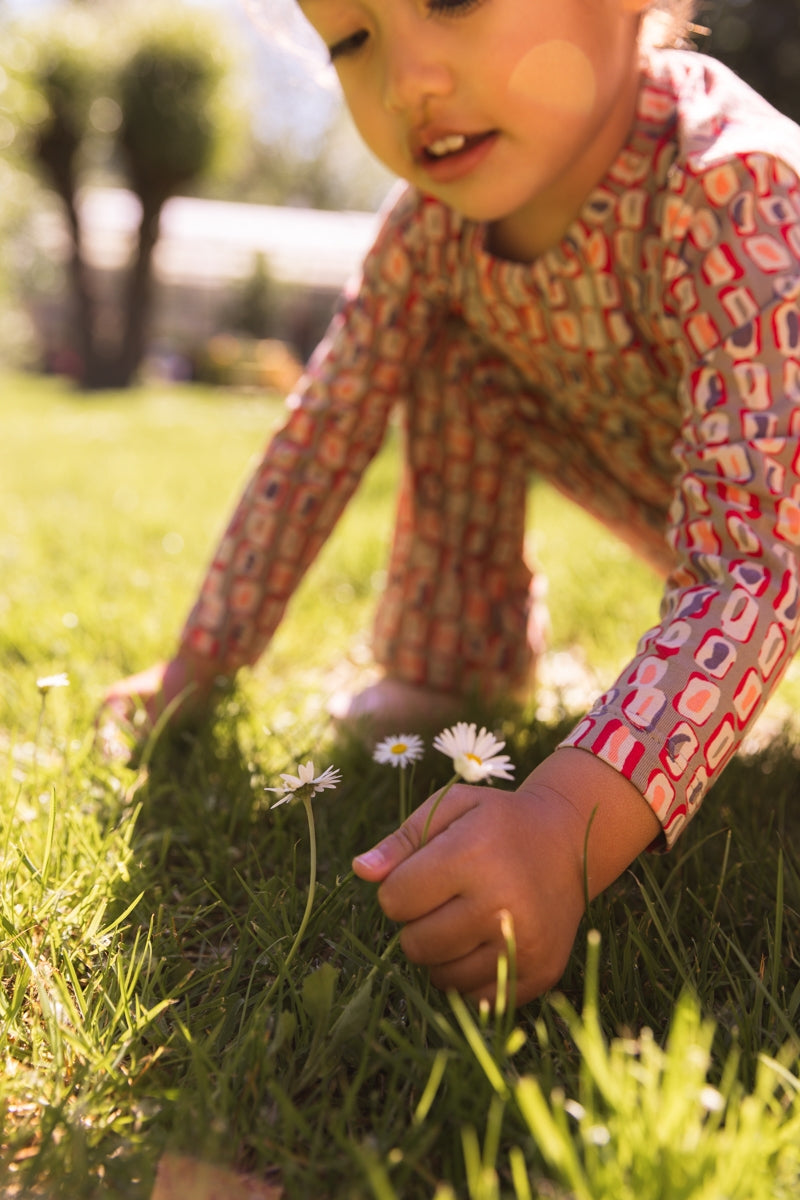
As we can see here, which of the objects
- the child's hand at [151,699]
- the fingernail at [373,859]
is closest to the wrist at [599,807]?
the fingernail at [373,859]

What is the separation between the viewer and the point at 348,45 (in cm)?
128

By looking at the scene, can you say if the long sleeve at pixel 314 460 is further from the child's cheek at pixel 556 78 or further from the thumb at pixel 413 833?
the thumb at pixel 413 833

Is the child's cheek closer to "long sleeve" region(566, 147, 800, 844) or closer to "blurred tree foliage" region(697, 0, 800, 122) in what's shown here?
"long sleeve" region(566, 147, 800, 844)

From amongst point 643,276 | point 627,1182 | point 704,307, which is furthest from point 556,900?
point 643,276

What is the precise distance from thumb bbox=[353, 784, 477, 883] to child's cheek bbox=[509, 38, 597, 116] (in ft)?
2.64

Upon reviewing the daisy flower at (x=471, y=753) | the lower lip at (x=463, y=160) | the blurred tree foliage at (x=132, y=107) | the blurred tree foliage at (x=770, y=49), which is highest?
the blurred tree foliage at (x=132, y=107)

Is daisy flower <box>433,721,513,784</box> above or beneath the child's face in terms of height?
beneath

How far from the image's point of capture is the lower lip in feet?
4.13

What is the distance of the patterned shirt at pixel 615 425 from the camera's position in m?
1.03

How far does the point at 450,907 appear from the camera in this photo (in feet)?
2.81

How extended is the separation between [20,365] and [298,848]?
19000 mm

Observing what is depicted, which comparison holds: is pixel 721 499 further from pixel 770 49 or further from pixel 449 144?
pixel 770 49

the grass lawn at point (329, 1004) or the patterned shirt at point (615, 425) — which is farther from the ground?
the patterned shirt at point (615, 425)

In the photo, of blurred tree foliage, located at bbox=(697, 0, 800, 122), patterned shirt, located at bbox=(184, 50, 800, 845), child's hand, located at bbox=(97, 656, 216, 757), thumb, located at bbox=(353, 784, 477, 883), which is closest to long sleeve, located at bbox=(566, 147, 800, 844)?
patterned shirt, located at bbox=(184, 50, 800, 845)
